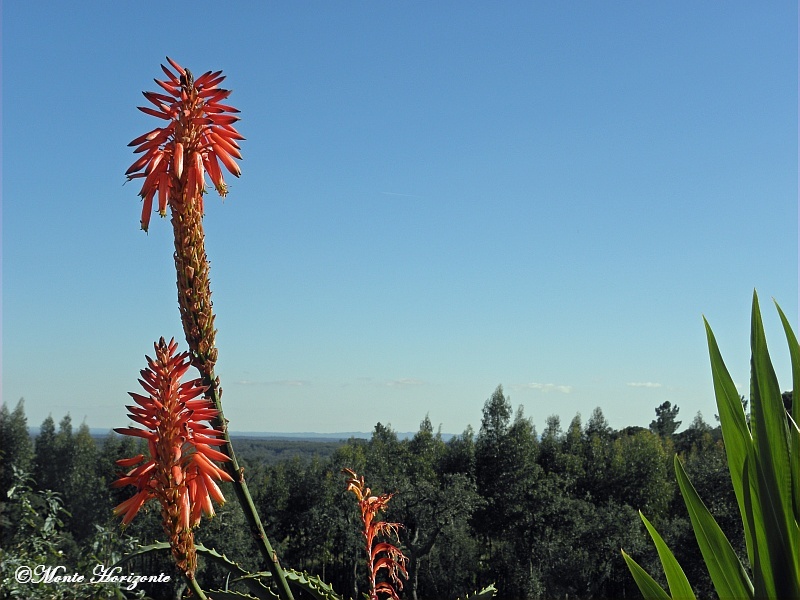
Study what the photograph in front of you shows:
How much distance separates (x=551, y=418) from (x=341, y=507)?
35.6 ft

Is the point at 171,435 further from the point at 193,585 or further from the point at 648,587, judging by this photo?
the point at 648,587

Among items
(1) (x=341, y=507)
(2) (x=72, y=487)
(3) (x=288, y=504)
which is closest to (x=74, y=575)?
(1) (x=341, y=507)

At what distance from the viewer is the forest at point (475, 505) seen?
18.3m

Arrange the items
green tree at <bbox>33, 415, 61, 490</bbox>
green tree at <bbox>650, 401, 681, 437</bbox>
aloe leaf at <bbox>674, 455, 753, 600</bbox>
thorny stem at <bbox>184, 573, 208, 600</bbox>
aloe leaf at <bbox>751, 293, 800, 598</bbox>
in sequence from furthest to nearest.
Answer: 1. green tree at <bbox>650, 401, 681, 437</bbox>
2. green tree at <bbox>33, 415, 61, 490</bbox>
3. aloe leaf at <bbox>674, 455, 753, 600</bbox>
4. aloe leaf at <bbox>751, 293, 800, 598</bbox>
5. thorny stem at <bbox>184, 573, 208, 600</bbox>

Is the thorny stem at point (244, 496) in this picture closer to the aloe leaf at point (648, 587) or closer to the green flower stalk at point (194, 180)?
the green flower stalk at point (194, 180)

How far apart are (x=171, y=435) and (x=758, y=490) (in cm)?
70

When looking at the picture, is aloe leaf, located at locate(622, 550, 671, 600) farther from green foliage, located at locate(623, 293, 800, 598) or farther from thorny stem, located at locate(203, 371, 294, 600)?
thorny stem, located at locate(203, 371, 294, 600)

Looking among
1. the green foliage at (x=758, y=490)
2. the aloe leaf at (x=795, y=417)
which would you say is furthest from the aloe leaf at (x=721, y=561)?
the aloe leaf at (x=795, y=417)

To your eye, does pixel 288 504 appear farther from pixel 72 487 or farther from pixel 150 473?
pixel 150 473

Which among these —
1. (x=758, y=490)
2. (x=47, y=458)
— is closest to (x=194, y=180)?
(x=758, y=490)

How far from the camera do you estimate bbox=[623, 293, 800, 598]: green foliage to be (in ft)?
2.83

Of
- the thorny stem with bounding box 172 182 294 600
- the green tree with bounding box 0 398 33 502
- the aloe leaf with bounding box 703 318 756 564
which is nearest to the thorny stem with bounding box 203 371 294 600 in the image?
the thorny stem with bounding box 172 182 294 600

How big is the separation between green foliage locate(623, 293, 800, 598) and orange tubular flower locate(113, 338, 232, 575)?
0.64 metres

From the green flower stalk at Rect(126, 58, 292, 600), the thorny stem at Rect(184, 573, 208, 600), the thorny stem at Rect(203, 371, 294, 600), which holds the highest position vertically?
the green flower stalk at Rect(126, 58, 292, 600)
